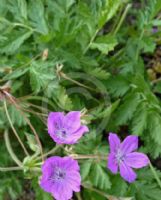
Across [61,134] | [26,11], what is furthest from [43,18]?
[61,134]

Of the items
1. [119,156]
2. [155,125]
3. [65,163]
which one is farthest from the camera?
[155,125]

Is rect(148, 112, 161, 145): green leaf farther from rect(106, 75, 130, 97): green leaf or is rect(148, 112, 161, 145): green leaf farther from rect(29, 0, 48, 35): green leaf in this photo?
rect(29, 0, 48, 35): green leaf

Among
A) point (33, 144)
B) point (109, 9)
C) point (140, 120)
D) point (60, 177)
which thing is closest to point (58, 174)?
point (60, 177)

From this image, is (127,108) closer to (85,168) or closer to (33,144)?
(85,168)

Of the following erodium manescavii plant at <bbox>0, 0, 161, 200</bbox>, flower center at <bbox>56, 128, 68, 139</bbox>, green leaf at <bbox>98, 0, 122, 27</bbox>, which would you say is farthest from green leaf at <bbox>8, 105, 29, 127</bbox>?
green leaf at <bbox>98, 0, 122, 27</bbox>

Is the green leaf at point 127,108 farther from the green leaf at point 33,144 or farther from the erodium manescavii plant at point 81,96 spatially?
the green leaf at point 33,144

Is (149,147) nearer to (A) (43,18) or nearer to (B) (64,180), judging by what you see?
(B) (64,180)
